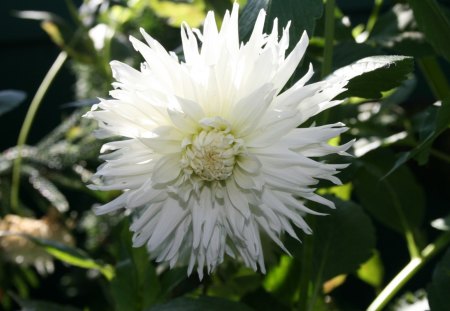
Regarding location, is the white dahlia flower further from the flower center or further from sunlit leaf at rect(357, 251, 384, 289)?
sunlit leaf at rect(357, 251, 384, 289)

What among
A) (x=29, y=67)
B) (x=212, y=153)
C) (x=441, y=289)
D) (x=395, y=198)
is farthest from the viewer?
(x=29, y=67)

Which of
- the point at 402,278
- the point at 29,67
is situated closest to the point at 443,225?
the point at 402,278

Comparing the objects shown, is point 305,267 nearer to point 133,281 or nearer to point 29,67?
point 133,281

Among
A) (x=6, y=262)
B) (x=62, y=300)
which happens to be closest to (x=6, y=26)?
(x=62, y=300)

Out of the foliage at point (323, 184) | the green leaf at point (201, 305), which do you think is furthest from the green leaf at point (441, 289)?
the green leaf at point (201, 305)

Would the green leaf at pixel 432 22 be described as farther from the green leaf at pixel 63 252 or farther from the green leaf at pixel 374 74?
the green leaf at pixel 63 252

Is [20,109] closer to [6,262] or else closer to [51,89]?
[51,89]
